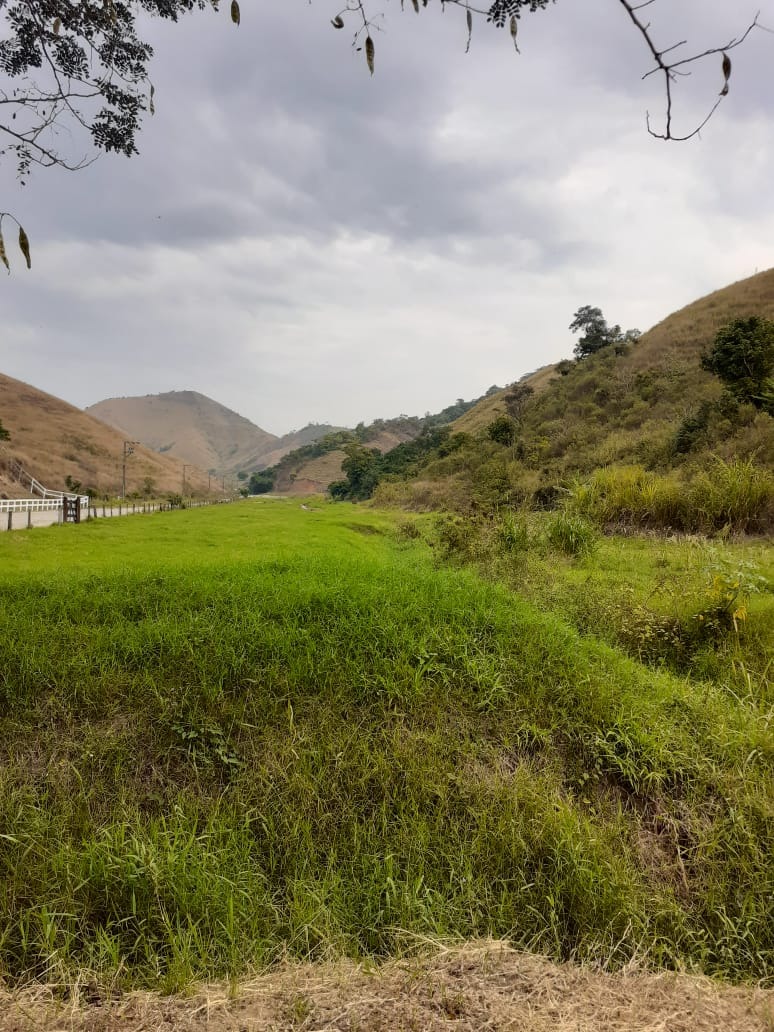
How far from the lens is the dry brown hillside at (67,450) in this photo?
78.4m

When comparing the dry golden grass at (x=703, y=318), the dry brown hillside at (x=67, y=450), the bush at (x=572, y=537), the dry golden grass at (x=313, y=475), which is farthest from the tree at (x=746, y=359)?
the dry golden grass at (x=313, y=475)

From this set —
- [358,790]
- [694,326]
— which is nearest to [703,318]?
[694,326]

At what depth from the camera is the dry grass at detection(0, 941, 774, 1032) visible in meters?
1.86

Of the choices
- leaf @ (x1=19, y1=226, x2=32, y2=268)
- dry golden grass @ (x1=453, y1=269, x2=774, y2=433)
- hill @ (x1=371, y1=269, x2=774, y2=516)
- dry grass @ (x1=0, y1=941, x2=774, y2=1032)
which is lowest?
dry grass @ (x1=0, y1=941, x2=774, y2=1032)

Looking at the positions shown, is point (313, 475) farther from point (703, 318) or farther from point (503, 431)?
point (703, 318)

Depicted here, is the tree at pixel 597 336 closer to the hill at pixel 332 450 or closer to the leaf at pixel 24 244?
the leaf at pixel 24 244

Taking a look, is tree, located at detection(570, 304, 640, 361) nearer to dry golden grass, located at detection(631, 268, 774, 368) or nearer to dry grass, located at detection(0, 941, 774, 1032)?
dry golden grass, located at detection(631, 268, 774, 368)

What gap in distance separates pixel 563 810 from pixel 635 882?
49cm

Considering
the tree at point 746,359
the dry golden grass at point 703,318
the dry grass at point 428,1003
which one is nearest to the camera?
the dry grass at point 428,1003

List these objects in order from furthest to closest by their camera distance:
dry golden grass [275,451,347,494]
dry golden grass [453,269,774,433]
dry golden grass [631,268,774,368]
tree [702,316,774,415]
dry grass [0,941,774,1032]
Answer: dry golden grass [275,451,347,494], dry golden grass [631,268,774,368], dry golden grass [453,269,774,433], tree [702,316,774,415], dry grass [0,941,774,1032]

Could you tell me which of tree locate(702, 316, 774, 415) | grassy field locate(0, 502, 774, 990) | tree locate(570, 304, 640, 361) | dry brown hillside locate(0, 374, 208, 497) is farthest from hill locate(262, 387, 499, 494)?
grassy field locate(0, 502, 774, 990)

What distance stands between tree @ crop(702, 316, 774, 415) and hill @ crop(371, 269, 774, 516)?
0.58 metres

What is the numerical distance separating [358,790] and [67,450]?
10754 centimetres

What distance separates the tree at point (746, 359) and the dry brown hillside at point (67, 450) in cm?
6809
